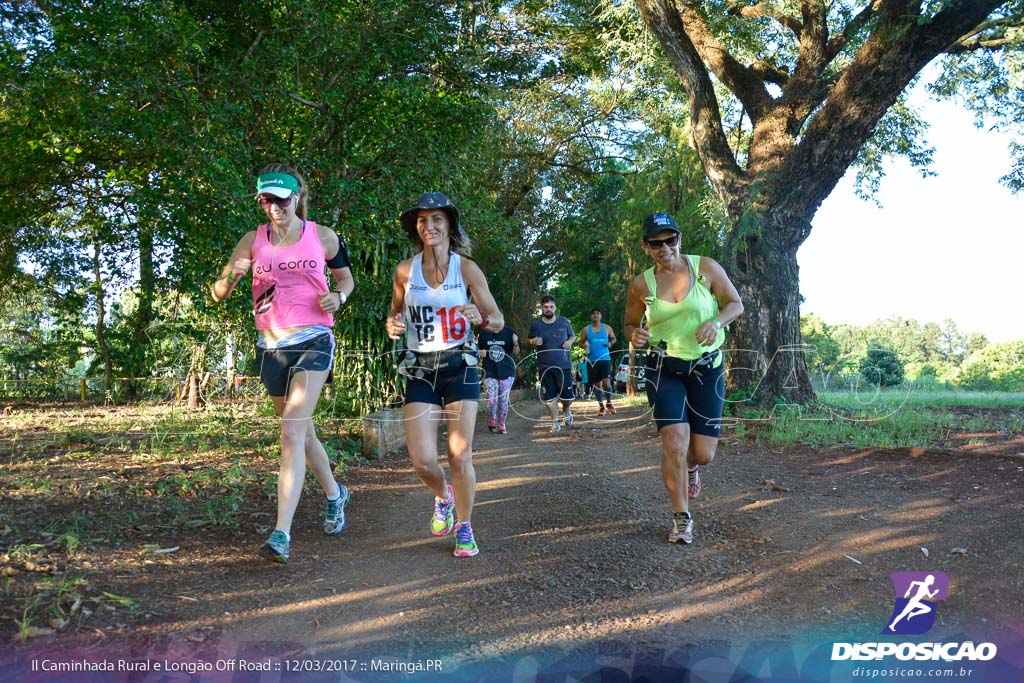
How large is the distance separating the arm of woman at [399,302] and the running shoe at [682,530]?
2226 millimetres

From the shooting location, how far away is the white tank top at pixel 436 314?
4855 mm

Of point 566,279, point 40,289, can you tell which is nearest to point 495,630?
point 40,289

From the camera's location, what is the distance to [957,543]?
15.8 feet

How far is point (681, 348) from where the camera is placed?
17.4ft

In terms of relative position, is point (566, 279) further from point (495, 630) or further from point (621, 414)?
point (495, 630)

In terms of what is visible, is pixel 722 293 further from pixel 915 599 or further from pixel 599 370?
pixel 599 370

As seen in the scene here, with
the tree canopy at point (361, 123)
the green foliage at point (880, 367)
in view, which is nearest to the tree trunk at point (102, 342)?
the tree canopy at point (361, 123)

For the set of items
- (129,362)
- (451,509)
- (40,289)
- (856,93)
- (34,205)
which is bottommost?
(451,509)

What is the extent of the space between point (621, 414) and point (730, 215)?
465 centimetres

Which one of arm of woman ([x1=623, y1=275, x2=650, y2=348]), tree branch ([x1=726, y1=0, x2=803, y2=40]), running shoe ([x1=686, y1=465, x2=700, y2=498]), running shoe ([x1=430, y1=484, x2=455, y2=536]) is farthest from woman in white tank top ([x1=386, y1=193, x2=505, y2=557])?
tree branch ([x1=726, y1=0, x2=803, y2=40])

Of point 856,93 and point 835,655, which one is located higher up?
point 856,93

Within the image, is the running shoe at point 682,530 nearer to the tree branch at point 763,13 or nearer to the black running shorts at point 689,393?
the black running shorts at point 689,393

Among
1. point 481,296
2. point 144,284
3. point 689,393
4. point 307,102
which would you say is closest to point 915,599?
point 689,393

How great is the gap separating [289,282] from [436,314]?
3.01 feet
